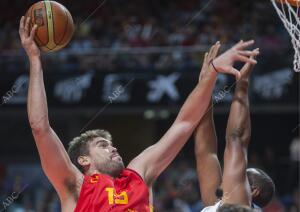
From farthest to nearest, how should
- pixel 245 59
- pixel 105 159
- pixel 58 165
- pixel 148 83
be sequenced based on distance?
1. pixel 148 83
2. pixel 105 159
3. pixel 58 165
4. pixel 245 59

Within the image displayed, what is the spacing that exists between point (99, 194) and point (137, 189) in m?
0.23

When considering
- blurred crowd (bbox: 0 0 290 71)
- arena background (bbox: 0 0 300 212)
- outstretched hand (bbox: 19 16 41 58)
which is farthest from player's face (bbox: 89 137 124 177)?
blurred crowd (bbox: 0 0 290 71)

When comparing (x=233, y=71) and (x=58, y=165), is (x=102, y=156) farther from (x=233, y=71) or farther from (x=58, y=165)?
(x=233, y=71)

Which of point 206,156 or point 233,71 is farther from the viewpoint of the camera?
point 206,156

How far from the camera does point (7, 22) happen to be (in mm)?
13031

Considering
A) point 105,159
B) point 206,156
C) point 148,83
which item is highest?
point 105,159

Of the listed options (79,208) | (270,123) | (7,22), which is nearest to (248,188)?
(79,208)

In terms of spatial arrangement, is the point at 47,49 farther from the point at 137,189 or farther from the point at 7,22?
the point at 7,22

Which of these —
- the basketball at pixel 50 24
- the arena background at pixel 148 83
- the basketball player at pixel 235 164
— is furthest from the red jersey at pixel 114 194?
the arena background at pixel 148 83

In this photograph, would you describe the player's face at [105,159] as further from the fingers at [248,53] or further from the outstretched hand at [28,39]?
the fingers at [248,53]

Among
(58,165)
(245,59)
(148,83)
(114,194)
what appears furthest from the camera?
(148,83)

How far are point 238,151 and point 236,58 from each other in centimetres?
56

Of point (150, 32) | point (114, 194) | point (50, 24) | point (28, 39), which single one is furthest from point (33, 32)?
point (150, 32)

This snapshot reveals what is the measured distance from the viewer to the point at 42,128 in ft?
13.0
